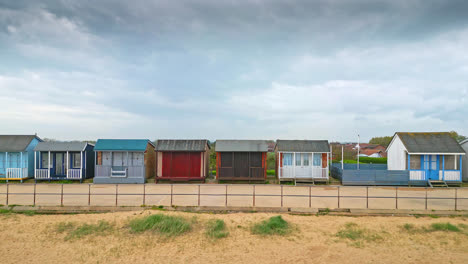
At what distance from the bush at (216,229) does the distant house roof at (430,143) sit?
18.1 m

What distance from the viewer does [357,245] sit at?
10.9 m

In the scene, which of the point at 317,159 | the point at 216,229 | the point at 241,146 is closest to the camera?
the point at 216,229

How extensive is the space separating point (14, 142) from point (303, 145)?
24682 mm

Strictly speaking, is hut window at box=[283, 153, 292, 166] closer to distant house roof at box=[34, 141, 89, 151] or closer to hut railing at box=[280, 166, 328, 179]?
hut railing at box=[280, 166, 328, 179]

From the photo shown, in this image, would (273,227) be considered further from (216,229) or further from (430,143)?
(430,143)

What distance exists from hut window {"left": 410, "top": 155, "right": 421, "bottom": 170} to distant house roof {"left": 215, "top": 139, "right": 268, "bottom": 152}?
39.4 feet

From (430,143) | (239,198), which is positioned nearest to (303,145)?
(239,198)

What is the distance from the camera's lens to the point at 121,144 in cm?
2289

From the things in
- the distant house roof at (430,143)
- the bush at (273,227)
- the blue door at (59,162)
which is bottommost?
the bush at (273,227)

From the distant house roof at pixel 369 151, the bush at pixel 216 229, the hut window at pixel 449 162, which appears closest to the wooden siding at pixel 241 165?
the bush at pixel 216 229

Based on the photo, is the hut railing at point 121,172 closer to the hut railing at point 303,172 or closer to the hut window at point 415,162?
the hut railing at point 303,172

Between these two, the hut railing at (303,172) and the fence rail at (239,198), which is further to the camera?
the hut railing at (303,172)

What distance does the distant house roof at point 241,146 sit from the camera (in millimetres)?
22664

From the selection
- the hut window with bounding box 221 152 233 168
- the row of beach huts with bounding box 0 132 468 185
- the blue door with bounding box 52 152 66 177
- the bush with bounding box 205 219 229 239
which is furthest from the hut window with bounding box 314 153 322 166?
the blue door with bounding box 52 152 66 177
